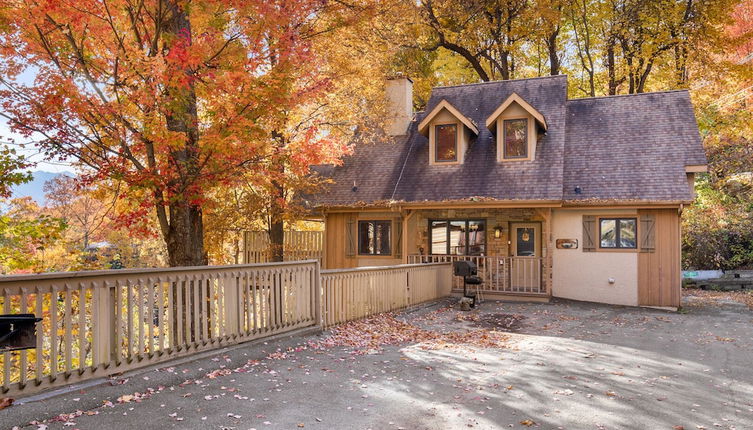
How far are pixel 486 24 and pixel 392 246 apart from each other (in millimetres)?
11338

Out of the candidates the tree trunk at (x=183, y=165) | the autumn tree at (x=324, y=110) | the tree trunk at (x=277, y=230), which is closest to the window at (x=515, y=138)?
the autumn tree at (x=324, y=110)

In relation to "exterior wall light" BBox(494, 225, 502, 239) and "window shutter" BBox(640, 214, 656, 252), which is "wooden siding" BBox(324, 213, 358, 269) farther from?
"window shutter" BBox(640, 214, 656, 252)

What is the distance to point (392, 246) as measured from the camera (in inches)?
682

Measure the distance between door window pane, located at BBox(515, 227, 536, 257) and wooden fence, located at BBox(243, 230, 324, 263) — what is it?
20.9 feet

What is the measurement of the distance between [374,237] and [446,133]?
157 inches

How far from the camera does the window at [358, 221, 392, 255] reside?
17469 mm

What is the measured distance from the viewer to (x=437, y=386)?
20.0 ft

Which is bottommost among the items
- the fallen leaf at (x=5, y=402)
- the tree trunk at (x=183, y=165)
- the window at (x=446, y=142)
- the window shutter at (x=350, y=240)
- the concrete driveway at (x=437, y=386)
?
the concrete driveway at (x=437, y=386)

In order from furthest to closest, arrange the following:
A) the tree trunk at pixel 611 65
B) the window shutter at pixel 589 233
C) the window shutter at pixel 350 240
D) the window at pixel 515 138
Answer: the tree trunk at pixel 611 65
the window shutter at pixel 350 240
the window at pixel 515 138
the window shutter at pixel 589 233

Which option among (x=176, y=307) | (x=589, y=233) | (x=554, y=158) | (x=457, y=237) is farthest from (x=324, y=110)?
(x=176, y=307)

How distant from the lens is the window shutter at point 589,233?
14.9 m

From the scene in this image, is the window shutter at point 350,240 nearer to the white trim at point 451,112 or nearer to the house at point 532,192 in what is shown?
the house at point 532,192

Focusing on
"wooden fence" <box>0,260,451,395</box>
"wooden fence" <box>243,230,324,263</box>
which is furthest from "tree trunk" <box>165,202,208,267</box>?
"wooden fence" <box>243,230,324,263</box>

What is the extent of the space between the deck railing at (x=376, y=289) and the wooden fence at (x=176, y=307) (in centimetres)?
2
